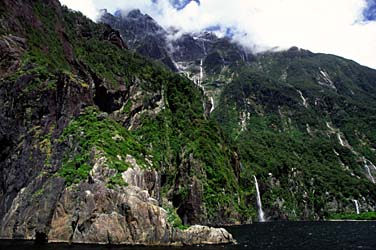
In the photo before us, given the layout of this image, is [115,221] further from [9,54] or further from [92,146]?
[9,54]

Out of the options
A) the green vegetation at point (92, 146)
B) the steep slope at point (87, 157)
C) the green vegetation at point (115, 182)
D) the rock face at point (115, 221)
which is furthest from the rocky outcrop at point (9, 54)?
the green vegetation at point (115, 182)

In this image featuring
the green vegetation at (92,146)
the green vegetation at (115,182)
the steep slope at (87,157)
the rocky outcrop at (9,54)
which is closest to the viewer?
the steep slope at (87,157)

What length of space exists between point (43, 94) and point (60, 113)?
5.31 metres

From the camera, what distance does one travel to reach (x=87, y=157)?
7831 centimetres

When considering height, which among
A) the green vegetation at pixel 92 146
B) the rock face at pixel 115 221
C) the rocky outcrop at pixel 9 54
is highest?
the rocky outcrop at pixel 9 54

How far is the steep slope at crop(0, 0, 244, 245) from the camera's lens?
67688 mm

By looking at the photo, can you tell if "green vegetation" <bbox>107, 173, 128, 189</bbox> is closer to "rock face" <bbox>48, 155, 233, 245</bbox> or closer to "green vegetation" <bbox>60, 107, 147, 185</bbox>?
"green vegetation" <bbox>60, 107, 147, 185</bbox>

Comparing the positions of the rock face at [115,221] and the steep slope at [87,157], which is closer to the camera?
the rock face at [115,221]

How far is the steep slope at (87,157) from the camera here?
222 feet

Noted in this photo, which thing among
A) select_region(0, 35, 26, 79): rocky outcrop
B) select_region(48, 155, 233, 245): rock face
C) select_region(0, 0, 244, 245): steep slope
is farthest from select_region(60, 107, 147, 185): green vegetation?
select_region(0, 35, 26, 79): rocky outcrop

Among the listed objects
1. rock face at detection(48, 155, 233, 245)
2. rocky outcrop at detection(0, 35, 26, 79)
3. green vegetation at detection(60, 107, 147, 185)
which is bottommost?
rock face at detection(48, 155, 233, 245)

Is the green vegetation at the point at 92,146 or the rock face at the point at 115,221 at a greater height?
the green vegetation at the point at 92,146

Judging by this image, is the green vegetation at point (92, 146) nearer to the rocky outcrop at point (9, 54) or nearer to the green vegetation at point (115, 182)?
the green vegetation at point (115, 182)

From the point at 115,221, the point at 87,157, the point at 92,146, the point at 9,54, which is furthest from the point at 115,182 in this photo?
the point at 9,54
